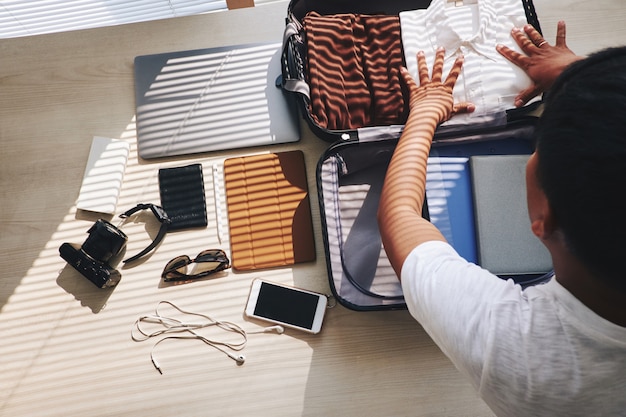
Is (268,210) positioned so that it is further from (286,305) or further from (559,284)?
(559,284)

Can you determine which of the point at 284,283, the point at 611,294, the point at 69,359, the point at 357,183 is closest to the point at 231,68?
the point at 357,183

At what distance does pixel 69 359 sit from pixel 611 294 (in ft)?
2.89

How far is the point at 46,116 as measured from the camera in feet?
3.33

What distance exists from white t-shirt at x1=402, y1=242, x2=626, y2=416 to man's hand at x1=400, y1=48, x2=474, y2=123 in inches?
13.9

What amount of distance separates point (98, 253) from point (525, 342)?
74 centimetres

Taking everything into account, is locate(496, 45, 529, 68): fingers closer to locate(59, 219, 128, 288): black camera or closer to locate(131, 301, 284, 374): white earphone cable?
locate(131, 301, 284, 374): white earphone cable

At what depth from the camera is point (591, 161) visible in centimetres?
41

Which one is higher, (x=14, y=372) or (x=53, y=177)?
(x=53, y=177)

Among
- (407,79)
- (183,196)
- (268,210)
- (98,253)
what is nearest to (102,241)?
(98,253)

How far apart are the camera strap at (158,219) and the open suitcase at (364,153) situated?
0.31 m

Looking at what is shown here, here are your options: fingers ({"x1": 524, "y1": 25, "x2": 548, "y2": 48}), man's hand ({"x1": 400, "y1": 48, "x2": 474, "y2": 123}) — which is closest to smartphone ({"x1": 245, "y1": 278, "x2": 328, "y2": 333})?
man's hand ({"x1": 400, "y1": 48, "x2": 474, "y2": 123})

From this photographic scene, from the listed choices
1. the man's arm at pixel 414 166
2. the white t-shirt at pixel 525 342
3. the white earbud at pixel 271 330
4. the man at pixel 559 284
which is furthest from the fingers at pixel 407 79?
the white earbud at pixel 271 330

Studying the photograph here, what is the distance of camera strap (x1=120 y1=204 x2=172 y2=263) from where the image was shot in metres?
0.90

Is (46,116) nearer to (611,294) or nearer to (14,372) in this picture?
(14,372)
